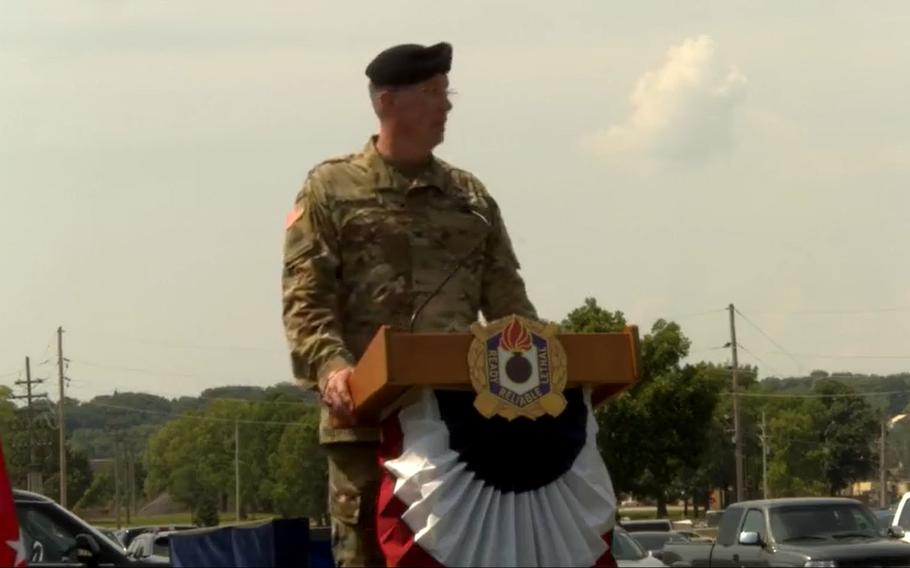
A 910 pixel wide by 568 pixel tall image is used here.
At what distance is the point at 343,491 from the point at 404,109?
979mm

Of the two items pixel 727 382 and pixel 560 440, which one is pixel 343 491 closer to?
pixel 560 440

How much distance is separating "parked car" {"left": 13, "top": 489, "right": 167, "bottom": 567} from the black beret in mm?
9350

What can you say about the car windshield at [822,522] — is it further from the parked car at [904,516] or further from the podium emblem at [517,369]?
the podium emblem at [517,369]

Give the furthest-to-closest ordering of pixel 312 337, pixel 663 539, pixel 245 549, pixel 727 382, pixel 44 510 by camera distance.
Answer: pixel 727 382 → pixel 663 539 → pixel 44 510 → pixel 245 549 → pixel 312 337

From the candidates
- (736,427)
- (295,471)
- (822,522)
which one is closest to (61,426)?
(295,471)

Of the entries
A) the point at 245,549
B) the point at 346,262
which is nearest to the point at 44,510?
the point at 245,549

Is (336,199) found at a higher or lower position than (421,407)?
higher

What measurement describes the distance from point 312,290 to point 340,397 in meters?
0.43

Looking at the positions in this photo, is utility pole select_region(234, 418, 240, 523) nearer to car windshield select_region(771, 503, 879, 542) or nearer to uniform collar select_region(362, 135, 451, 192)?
car windshield select_region(771, 503, 879, 542)

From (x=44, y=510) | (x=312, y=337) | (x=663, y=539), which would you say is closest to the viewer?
(x=312, y=337)

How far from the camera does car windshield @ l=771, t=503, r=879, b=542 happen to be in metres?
22.4

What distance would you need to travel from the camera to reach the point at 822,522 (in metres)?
22.7

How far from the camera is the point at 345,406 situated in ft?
14.5

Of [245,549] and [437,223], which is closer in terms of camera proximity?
[437,223]
